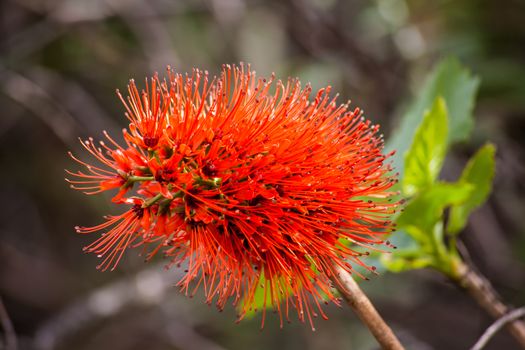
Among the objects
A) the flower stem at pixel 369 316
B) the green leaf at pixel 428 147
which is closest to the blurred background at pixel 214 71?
the green leaf at pixel 428 147

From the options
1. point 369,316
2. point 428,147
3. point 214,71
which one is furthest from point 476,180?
point 214,71

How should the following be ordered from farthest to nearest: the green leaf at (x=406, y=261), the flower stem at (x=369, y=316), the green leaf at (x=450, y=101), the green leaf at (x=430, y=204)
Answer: the green leaf at (x=450, y=101) < the green leaf at (x=406, y=261) < the green leaf at (x=430, y=204) < the flower stem at (x=369, y=316)

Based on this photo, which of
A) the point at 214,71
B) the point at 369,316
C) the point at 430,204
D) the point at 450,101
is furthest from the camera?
the point at 214,71

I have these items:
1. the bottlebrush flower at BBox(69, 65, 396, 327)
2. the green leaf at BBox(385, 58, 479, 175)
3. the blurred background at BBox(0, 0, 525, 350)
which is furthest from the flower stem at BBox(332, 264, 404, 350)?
the blurred background at BBox(0, 0, 525, 350)

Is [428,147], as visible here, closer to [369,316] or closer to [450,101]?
[450,101]

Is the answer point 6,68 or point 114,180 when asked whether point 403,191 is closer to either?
point 114,180

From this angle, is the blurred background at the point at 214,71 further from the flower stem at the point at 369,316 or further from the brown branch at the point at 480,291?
the flower stem at the point at 369,316
